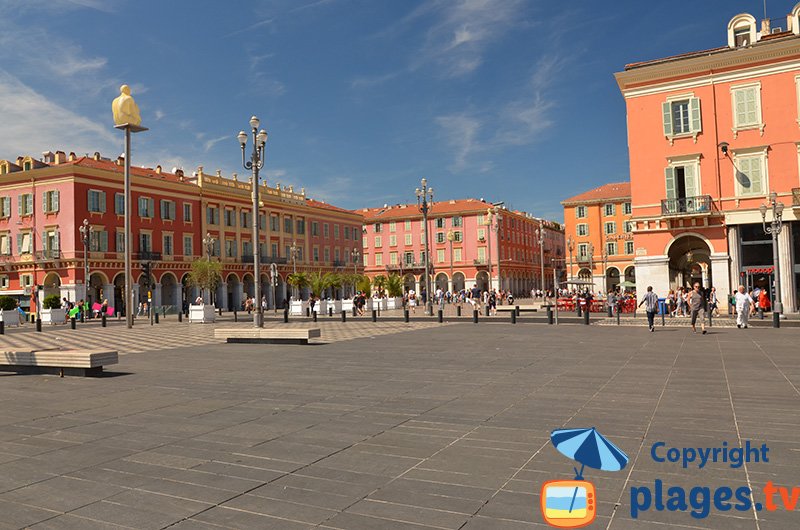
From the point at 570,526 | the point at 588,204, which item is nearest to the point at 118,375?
the point at 570,526

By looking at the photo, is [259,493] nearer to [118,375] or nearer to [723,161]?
[118,375]

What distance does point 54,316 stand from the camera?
39.2 m

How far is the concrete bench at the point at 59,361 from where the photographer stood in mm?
11211

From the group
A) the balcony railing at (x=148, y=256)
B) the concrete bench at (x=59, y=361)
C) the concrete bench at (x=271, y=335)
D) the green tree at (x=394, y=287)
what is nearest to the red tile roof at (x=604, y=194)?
the green tree at (x=394, y=287)

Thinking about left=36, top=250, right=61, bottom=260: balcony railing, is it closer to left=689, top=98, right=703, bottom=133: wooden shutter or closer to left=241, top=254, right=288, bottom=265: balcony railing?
left=241, top=254, right=288, bottom=265: balcony railing

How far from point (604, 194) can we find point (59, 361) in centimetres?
6924

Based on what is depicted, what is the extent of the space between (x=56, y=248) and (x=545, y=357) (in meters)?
43.8

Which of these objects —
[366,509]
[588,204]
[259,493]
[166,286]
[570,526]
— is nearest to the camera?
[570,526]

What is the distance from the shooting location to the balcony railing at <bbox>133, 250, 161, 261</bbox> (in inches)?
1960

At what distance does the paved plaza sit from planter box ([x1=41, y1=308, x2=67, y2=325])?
30.9 meters

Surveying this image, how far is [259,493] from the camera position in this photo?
454 cm

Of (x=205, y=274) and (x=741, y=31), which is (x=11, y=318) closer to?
(x=205, y=274)

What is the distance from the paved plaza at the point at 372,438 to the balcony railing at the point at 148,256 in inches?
1579

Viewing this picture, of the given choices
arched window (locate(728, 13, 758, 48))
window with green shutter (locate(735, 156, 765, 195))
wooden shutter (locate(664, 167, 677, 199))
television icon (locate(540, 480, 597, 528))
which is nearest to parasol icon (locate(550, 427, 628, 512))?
television icon (locate(540, 480, 597, 528))
